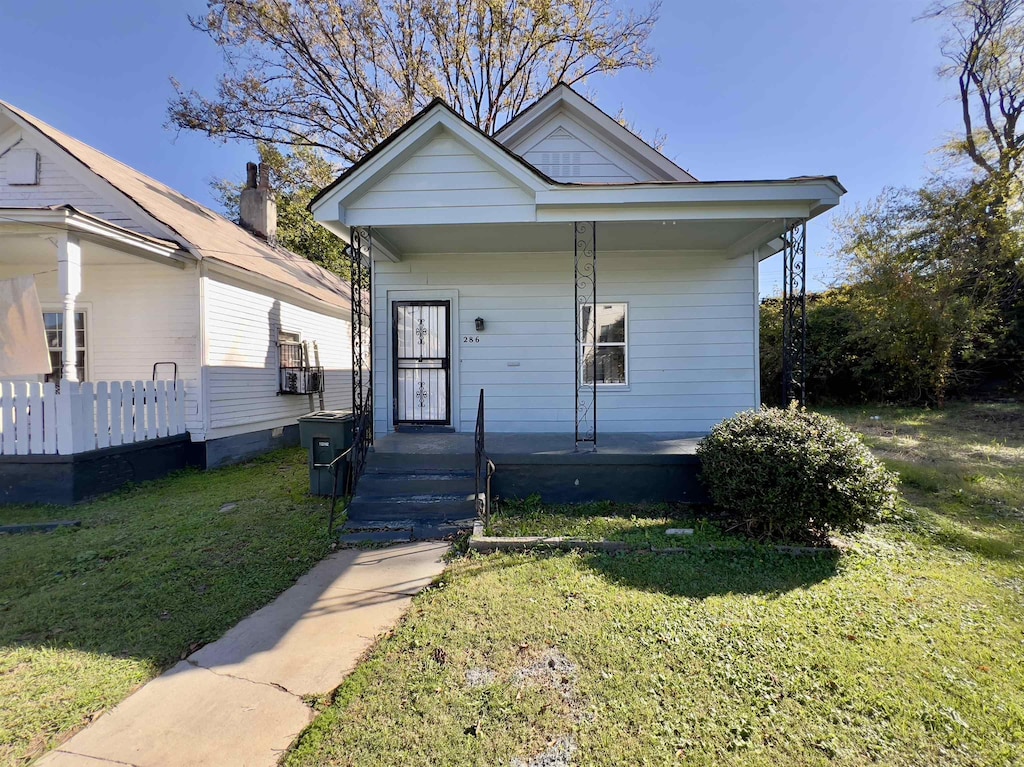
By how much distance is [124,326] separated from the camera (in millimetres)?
8289

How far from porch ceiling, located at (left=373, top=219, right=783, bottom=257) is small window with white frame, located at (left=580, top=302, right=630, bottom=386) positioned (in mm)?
990

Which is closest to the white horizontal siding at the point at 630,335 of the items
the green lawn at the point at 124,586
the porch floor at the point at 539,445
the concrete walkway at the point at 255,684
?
the porch floor at the point at 539,445

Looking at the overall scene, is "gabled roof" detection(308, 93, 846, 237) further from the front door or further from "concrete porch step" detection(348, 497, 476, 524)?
"concrete porch step" detection(348, 497, 476, 524)

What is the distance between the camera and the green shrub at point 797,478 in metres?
4.12

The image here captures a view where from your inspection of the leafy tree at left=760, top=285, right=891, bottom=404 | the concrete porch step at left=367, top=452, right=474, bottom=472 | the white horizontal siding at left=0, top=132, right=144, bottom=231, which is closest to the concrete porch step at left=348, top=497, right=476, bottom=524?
the concrete porch step at left=367, top=452, right=474, bottom=472

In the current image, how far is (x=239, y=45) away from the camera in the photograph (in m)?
14.3

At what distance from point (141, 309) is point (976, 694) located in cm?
1118

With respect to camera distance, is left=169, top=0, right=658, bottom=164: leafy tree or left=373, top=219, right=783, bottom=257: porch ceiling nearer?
left=373, top=219, right=783, bottom=257: porch ceiling

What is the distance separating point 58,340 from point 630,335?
10.5 m

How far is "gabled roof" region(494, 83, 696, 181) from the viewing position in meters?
7.73

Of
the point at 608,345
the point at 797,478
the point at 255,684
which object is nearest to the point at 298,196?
the point at 608,345

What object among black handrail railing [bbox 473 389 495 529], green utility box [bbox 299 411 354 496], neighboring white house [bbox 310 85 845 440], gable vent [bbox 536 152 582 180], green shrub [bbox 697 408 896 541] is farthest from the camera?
gable vent [bbox 536 152 582 180]

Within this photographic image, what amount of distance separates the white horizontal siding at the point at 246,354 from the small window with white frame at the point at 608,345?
21.5 feet

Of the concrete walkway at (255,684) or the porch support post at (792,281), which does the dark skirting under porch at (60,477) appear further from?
the porch support post at (792,281)
